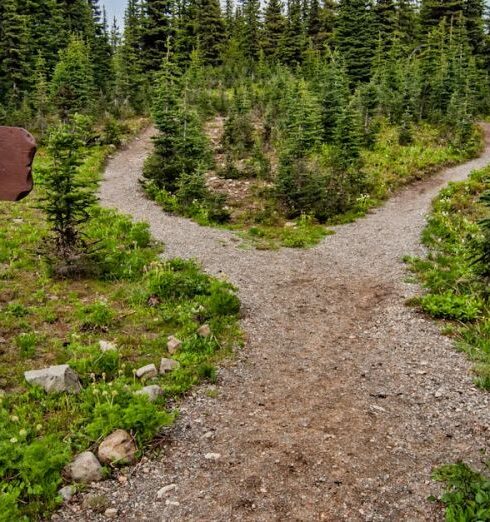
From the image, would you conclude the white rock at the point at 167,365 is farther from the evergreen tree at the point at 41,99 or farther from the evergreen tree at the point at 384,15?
the evergreen tree at the point at 384,15

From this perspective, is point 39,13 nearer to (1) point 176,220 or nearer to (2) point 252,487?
(1) point 176,220

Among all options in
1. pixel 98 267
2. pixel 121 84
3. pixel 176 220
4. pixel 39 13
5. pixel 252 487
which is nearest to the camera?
pixel 252 487

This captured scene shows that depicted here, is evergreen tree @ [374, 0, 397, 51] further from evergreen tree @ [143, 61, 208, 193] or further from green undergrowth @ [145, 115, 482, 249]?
→ evergreen tree @ [143, 61, 208, 193]

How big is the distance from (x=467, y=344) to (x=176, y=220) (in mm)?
12952

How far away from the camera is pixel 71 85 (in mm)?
34656

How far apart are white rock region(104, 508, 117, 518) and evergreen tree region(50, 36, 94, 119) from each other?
31953 millimetres

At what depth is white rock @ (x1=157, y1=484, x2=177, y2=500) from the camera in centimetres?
548

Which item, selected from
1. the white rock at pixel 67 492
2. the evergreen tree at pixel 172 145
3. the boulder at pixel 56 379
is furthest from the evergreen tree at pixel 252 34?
the white rock at pixel 67 492

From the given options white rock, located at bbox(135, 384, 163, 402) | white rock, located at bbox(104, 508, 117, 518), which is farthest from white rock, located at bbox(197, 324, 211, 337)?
white rock, located at bbox(104, 508, 117, 518)

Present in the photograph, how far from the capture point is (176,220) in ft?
64.5

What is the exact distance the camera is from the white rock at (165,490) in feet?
18.0

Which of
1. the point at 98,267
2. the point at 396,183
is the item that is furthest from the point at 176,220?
the point at 396,183

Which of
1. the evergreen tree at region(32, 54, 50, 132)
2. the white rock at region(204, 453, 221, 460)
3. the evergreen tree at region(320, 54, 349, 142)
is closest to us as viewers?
the white rock at region(204, 453, 221, 460)

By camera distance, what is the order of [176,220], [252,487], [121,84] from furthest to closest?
[121,84]
[176,220]
[252,487]
